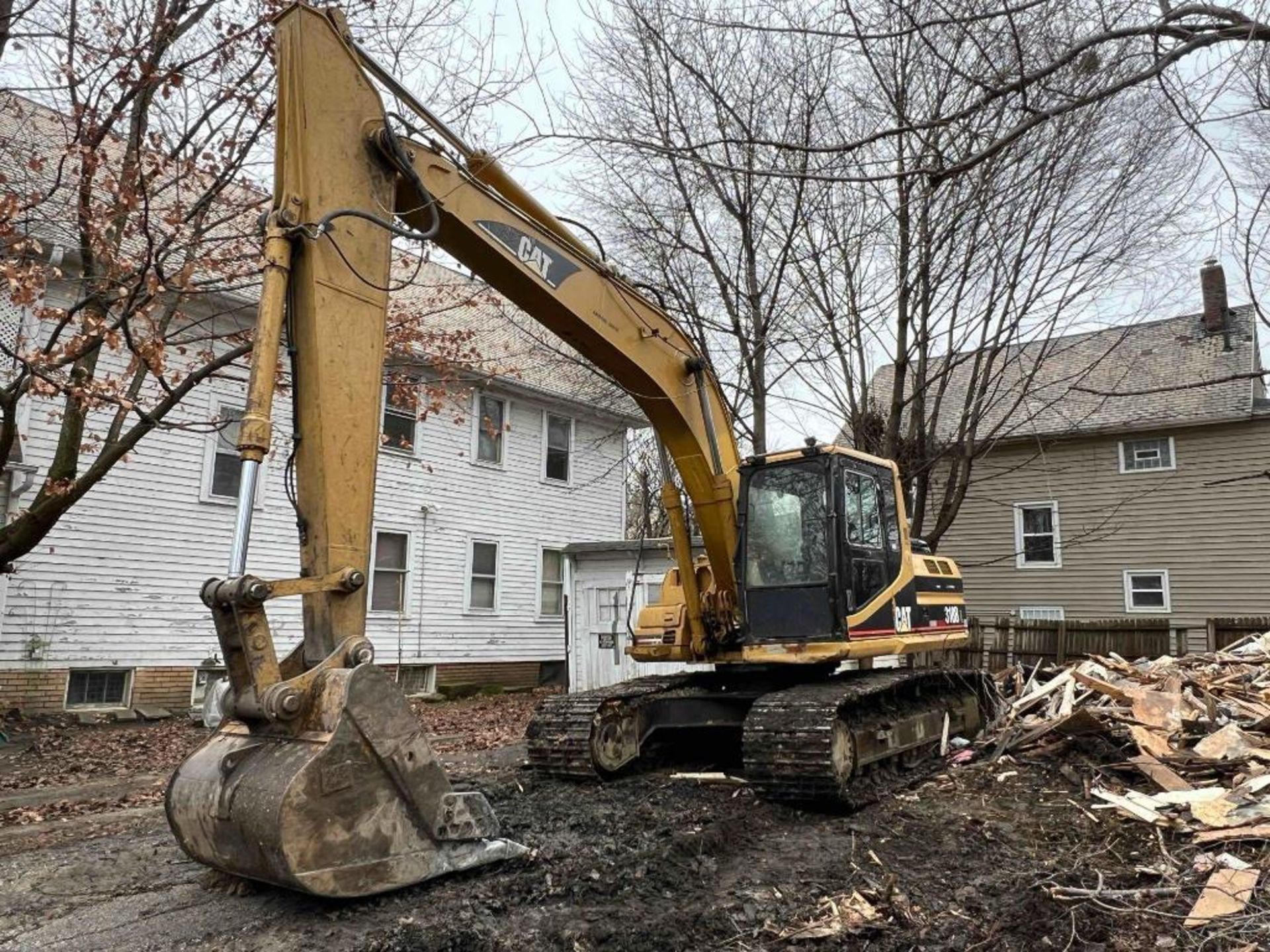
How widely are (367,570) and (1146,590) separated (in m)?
20.3

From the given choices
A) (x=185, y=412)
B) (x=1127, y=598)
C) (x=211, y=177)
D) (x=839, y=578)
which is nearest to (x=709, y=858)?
(x=839, y=578)

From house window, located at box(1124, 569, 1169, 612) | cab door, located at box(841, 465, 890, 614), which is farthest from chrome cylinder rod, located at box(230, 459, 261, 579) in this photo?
house window, located at box(1124, 569, 1169, 612)

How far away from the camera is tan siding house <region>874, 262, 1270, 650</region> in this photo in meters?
19.5

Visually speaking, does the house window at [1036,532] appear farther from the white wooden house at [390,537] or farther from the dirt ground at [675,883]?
the dirt ground at [675,883]

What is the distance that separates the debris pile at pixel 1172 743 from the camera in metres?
5.42

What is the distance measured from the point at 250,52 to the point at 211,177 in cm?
136

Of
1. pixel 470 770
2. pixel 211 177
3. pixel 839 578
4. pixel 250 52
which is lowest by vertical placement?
pixel 470 770

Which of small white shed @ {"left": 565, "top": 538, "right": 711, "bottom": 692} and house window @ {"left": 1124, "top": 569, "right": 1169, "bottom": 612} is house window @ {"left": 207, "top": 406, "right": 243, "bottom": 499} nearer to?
small white shed @ {"left": 565, "top": 538, "right": 711, "bottom": 692}

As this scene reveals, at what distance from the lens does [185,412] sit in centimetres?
1328

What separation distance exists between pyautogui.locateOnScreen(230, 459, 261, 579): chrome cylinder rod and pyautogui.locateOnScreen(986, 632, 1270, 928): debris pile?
428 cm

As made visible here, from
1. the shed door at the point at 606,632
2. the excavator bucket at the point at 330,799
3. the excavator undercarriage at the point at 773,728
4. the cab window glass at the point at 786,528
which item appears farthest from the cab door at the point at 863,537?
the shed door at the point at 606,632

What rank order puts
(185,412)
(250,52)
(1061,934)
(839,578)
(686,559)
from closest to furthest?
(1061,934)
(839,578)
(686,559)
(250,52)
(185,412)

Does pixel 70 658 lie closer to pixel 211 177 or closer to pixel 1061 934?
pixel 211 177

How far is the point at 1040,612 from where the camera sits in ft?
70.3
